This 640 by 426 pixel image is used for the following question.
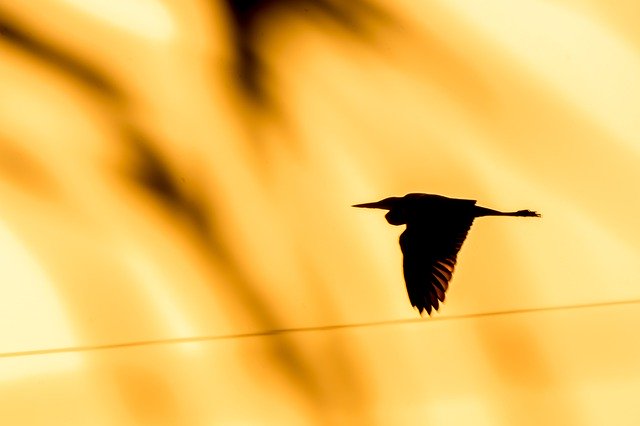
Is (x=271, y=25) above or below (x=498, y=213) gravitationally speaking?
above

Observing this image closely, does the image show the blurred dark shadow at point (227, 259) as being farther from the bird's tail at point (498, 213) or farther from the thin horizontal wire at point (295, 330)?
the bird's tail at point (498, 213)

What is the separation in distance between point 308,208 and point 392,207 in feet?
0.44

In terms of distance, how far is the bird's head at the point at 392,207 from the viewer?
130 cm

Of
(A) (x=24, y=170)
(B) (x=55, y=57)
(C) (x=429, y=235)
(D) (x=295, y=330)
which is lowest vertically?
(D) (x=295, y=330)

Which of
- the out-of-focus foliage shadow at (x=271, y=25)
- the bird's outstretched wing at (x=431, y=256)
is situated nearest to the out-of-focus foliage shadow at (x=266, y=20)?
the out-of-focus foliage shadow at (x=271, y=25)

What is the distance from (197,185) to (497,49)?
547 mm

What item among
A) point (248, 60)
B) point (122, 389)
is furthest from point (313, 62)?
point (122, 389)

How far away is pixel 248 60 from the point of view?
4.20ft

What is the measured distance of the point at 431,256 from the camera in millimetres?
1311

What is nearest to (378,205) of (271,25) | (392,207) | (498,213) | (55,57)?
(392,207)

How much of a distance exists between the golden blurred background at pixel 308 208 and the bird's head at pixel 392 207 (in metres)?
0.01

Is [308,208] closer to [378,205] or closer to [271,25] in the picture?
[378,205]

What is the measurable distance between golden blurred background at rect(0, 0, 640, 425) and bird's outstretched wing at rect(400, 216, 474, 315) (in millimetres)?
20

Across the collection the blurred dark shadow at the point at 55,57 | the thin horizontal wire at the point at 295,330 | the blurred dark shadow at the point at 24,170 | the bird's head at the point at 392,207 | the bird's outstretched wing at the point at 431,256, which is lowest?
the thin horizontal wire at the point at 295,330
